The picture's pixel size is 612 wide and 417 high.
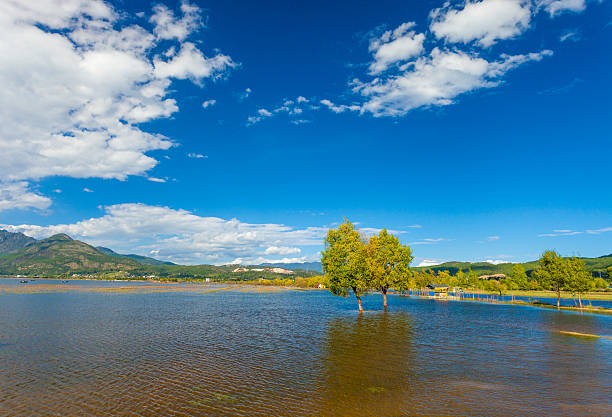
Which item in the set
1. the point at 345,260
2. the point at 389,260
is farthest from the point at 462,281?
the point at 345,260

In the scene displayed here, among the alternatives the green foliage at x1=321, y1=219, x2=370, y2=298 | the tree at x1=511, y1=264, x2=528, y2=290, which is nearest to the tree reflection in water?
the green foliage at x1=321, y1=219, x2=370, y2=298

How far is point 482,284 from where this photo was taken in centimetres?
15862

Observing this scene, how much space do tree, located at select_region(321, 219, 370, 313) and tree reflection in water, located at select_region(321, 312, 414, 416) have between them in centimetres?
1771

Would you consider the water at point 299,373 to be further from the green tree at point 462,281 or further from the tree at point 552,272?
the green tree at point 462,281

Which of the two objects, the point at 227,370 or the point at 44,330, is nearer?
the point at 227,370

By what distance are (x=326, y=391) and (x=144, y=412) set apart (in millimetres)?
10894

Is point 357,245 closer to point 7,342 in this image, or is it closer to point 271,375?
point 271,375

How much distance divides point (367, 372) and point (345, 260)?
40030mm

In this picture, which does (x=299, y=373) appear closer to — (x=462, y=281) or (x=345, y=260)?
(x=345, y=260)

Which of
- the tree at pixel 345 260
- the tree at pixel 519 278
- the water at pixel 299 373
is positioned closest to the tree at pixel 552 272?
the tree at pixel 519 278

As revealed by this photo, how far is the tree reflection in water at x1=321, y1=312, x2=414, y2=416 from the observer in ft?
61.0

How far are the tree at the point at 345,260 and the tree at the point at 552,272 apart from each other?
200ft

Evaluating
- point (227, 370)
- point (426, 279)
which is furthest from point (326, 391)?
point (426, 279)

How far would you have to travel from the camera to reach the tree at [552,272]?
88625 mm
